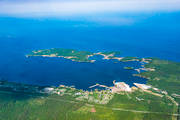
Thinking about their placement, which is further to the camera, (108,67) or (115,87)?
(108,67)

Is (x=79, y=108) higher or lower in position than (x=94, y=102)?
lower

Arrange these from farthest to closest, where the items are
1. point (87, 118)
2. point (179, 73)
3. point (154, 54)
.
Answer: point (154, 54) < point (179, 73) < point (87, 118)

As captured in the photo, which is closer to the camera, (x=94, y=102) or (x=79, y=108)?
(x=79, y=108)

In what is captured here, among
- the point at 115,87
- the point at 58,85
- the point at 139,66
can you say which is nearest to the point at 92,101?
the point at 115,87

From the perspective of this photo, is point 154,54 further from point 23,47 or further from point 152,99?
point 23,47

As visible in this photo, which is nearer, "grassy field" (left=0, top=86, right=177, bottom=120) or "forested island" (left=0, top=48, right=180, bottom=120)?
"grassy field" (left=0, top=86, right=177, bottom=120)

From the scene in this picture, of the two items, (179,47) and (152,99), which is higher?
(179,47)

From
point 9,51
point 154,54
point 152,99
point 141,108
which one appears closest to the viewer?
point 141,108

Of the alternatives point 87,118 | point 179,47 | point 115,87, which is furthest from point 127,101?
point 179,47

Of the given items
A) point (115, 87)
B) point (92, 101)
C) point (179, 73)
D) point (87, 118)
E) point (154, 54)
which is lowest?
point (87, 118)

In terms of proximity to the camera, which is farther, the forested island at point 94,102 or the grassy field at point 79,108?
the forested island at point 94,102

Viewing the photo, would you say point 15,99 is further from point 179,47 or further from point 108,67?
point 179,47
